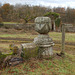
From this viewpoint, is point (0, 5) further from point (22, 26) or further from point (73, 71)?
point (73, 71)

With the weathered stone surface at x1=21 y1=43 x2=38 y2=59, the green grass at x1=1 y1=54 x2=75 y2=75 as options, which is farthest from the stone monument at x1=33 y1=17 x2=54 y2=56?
the green grass at x1=1 y1=54 x2=75 y2=75

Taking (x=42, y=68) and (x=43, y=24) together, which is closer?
Result: (x=42, y=68)

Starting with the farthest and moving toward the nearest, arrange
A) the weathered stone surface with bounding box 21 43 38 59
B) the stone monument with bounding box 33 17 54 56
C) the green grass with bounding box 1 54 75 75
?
1. the stone monument with bounding box 33 17 54 56
2. the weathered stone surface with bounding box 21 43 38 59
3. the green grass with bounding box 1 54 75 75

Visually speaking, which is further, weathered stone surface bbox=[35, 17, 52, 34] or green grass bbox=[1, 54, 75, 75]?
weathered stone surface bbox=[35, 17, 52, 34]

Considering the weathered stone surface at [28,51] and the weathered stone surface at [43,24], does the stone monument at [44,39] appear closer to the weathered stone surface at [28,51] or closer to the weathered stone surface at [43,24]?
the weathered stone surface at [43,24]

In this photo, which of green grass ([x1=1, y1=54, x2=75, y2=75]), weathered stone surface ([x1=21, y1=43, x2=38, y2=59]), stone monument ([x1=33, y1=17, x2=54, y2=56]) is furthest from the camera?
stone monument ([x1=33, y1=17, x2=54, y2=56])

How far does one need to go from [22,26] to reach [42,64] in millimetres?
20186

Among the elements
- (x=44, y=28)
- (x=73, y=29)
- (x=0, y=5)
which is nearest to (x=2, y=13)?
(x=0, y=5)

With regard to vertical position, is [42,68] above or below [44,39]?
below

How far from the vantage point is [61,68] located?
498 cm

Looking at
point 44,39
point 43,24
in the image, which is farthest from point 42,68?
point 43,24

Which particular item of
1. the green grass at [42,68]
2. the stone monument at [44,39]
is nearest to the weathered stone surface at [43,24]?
the stone monument at [44,39]

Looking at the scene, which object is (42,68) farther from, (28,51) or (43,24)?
(43,24)

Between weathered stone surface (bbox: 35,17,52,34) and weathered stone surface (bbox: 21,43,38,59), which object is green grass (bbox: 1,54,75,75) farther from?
weathered stone surface (bbox: 35,17,52,34)
